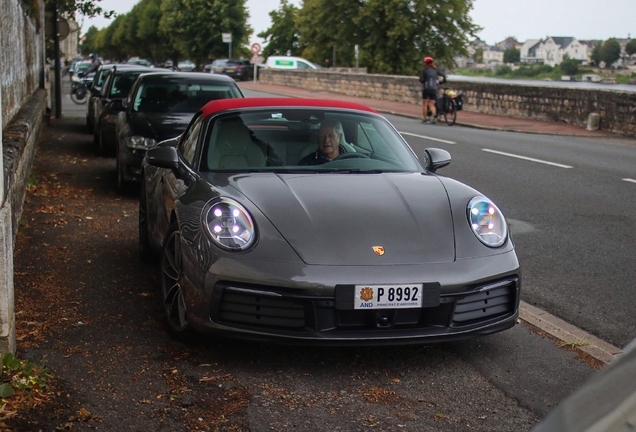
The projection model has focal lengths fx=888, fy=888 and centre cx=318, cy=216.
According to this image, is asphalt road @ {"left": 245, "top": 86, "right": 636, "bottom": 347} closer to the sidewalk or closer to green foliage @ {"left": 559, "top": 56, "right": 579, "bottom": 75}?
the sidewalk

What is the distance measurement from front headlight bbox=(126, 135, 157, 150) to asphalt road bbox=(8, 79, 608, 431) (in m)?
4.03

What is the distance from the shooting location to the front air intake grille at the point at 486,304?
431 cm

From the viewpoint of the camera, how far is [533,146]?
17.6 m

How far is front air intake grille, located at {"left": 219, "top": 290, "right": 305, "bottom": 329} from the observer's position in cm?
419

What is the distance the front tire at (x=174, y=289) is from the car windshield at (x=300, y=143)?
60 centimetres

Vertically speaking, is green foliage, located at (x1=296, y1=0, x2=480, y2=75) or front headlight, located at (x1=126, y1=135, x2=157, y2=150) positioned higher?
green foliage, located at (x1=296, y1=0, x2=480, y2=75)

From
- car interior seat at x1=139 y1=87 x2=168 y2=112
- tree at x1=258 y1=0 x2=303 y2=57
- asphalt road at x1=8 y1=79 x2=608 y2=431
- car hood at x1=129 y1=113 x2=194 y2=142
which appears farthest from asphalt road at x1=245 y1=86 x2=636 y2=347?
tree at x1=258 y1=0 x2=303 y2=57

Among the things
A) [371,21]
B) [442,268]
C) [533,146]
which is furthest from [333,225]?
[371,21]

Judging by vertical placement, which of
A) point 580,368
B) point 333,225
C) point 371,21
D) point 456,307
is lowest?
point 580,368

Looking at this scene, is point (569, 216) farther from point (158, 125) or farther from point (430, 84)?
point (430, 84)

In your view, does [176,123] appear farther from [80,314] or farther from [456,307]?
[456,307]

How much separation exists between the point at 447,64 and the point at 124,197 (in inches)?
2349

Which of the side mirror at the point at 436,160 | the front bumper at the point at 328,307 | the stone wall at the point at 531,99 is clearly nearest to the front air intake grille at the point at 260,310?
the front bumper at the point at 328,307

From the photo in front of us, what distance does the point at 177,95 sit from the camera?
11.3 m
